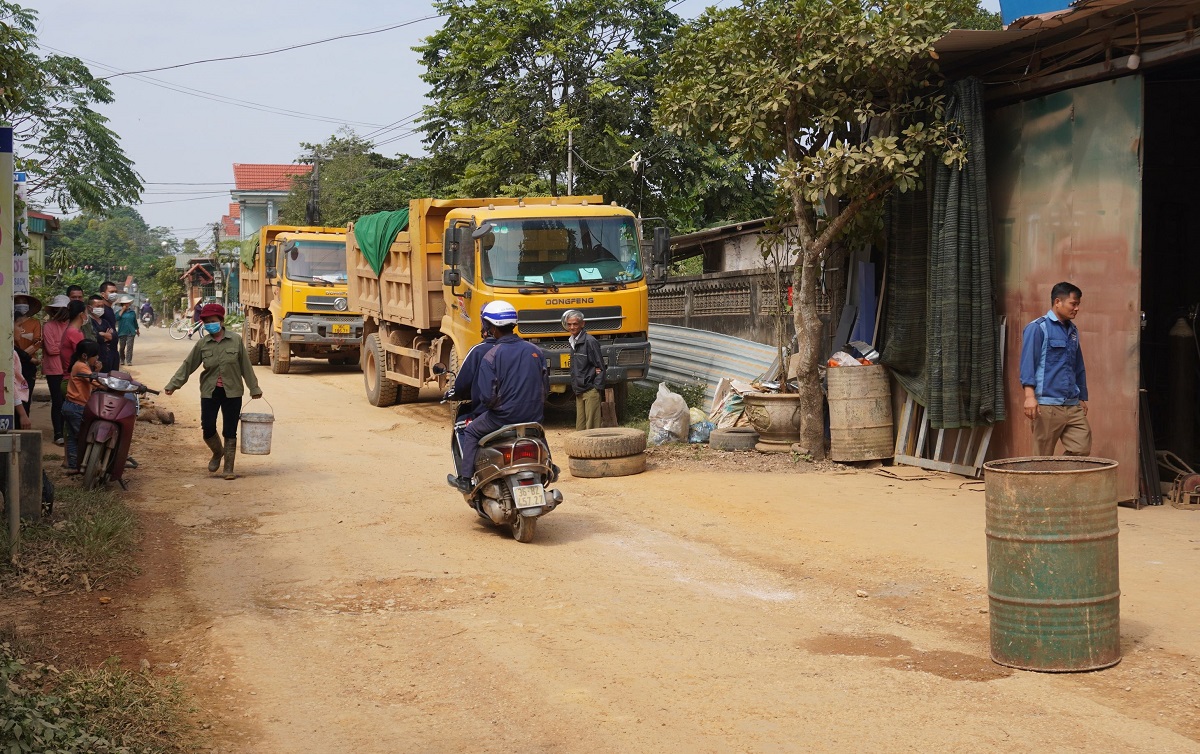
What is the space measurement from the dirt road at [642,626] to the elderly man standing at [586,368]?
2.09m

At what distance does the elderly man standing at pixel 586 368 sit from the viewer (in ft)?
40.2

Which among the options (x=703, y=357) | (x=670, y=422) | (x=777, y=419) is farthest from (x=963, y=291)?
(x=703, y=357)

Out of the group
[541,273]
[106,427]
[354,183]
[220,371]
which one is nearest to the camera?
[106,427]

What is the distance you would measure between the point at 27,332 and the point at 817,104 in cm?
794

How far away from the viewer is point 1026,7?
9.36 meters

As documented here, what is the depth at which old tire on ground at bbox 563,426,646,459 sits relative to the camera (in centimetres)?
1100

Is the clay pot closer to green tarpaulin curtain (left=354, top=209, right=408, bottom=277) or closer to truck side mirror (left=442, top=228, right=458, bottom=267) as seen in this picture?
truck side mirror (left=442, top=228, right=458, bottom=267)

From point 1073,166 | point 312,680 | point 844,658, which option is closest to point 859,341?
point 1073,166

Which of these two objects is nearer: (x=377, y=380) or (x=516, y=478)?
(x=516, y=478)

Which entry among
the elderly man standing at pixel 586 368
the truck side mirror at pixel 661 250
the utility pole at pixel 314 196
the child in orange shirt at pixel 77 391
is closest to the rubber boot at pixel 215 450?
the child in orange shirt at pixel 77 391

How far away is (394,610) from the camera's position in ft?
20.6

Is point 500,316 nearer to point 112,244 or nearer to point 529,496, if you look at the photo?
point 529,496

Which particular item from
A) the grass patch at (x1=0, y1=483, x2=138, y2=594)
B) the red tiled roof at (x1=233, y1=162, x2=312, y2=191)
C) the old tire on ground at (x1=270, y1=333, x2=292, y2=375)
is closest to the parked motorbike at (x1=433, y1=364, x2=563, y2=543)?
the grass patch at (x1=0, y1=483, x2=138, y2=594)

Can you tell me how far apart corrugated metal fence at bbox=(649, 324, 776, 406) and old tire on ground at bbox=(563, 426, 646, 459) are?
3.39m
